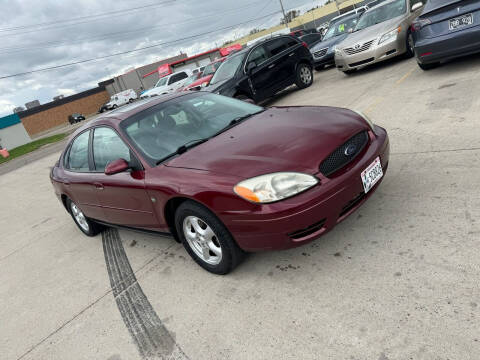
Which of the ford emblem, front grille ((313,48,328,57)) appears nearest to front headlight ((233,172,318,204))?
the ford emblem

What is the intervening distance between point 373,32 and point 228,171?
7606 millimetres

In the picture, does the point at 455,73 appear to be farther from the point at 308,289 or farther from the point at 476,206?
the point at 308,289

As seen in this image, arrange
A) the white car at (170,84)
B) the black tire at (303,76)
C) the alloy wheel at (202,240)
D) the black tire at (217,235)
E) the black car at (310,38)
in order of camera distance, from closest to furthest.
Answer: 1. the black tire at (217,235)
2. the alloy wheel at (202,240)
3. the black tire at (303,76)
4. the black car at (310,38)
5. the white car at (170,84)

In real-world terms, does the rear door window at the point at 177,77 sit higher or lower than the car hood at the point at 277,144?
higher

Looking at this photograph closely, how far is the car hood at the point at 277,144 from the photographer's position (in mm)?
2662

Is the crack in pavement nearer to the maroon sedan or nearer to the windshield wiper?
the maroon sedan

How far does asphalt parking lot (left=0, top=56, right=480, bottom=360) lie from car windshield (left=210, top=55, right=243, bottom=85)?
239 inches

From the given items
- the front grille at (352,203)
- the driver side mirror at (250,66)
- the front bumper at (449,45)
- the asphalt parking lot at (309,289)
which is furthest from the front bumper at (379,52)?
the front grille at (352,203)

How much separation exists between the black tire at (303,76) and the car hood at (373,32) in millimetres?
1689

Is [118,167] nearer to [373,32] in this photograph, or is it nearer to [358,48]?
[358,48]

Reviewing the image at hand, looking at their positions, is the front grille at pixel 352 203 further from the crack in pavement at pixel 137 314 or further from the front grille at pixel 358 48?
→ the front grille at pixel 358 48

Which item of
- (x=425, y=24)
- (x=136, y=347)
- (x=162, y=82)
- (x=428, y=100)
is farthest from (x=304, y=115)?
(x=162, y=82)

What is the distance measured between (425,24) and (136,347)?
21.6ft

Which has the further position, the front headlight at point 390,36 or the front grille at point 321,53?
the front grille at point 321,53
